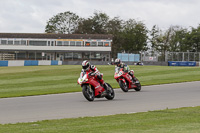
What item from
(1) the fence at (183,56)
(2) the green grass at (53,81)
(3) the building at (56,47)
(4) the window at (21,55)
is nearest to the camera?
(2) the green grass at (53,81)

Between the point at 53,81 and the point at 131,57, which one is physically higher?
the point at 131,57

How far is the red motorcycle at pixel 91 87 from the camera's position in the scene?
600 inches

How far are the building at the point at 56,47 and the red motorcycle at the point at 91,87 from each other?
230 feet

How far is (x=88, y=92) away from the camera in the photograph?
15531mm

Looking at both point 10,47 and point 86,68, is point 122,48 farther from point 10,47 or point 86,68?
point 86,68

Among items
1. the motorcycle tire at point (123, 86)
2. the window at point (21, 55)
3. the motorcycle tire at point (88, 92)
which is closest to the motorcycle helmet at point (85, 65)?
the motorcycle tire at point (88, 92)

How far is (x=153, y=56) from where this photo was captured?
69.2m

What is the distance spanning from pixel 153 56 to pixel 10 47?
32529 millimetres

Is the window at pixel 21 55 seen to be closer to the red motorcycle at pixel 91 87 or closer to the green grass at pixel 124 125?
the red motorcycle at pixel 91 87

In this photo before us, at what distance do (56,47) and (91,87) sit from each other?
7284cm

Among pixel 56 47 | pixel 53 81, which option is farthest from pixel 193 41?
pixel 53 81

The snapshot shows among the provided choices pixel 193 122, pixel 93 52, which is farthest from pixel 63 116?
pixel 93 52

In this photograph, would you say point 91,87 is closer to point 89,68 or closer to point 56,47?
point 89,68

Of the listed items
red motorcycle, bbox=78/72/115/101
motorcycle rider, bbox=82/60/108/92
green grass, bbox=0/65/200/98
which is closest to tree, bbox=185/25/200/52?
green grass, bbox=0/65/200/98
